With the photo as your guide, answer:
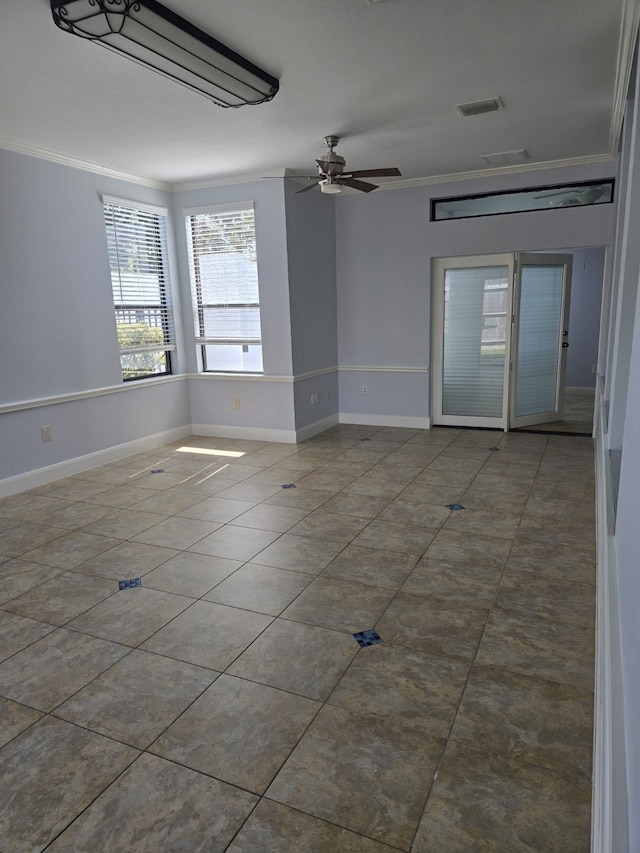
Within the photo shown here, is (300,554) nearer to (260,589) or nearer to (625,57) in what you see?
(260,589)

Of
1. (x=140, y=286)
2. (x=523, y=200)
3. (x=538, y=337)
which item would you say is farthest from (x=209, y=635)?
(x=523, y=200)

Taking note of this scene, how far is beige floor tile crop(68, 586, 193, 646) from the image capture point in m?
2.55

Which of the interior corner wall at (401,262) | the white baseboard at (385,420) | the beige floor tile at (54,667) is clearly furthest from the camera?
the white baseboard at (385,420)

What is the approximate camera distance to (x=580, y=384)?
8508 millimetres

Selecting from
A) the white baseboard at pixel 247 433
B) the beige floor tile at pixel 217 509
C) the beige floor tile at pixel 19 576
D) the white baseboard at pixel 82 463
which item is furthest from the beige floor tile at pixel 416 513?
the white baseboard at pixel 82 463

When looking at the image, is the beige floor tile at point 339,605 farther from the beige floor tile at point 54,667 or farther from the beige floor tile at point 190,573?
the beige floor tile at point 54,667

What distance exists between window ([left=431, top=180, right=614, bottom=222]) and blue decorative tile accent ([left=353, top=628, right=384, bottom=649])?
4940mm

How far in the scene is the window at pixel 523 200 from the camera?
5.42m

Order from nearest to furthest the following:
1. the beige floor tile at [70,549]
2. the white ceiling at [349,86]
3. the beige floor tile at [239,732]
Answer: the beige floor tile at [239,732] < the white ceiling at [349,86] < the beige floor tile at [70,549]

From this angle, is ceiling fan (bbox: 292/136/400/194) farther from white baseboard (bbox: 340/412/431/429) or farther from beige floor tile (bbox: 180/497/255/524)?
white baseboard (bbox: 340/412/431/429)

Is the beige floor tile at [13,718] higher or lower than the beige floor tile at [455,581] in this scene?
lower

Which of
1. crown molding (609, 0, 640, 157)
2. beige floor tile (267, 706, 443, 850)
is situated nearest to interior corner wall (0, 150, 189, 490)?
beige floor tile (267, 706, 443, 850)

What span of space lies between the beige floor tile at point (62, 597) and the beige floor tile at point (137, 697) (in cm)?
59

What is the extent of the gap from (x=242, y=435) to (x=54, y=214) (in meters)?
2.92
